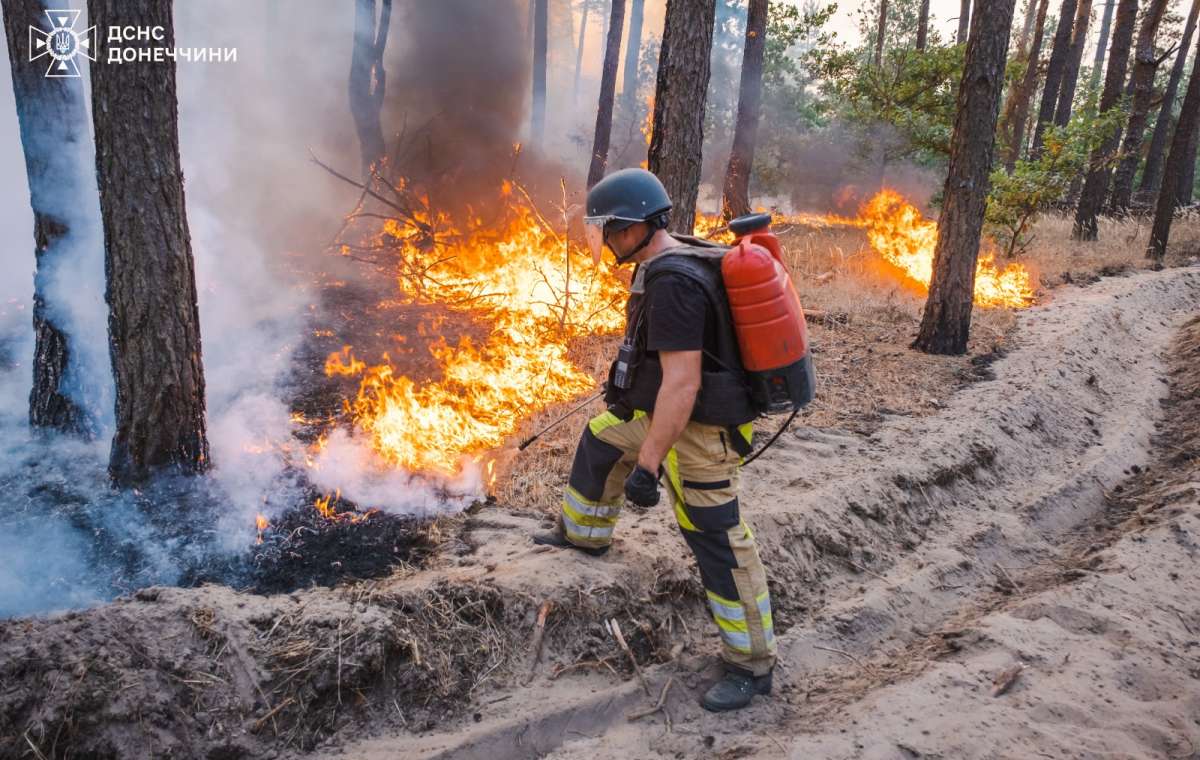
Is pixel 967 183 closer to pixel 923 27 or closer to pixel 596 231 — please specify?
pixel 596 231

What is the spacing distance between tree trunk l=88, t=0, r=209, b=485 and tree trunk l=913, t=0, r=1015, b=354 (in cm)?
777

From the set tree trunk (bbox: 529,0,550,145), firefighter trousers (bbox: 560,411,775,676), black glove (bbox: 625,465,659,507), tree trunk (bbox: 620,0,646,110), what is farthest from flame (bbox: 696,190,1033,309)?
tree trunk (bbox: 620,0,646,110)

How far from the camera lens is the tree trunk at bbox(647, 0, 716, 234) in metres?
6.86

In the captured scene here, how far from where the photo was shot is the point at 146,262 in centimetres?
460

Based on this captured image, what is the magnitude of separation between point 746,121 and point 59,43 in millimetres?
12212

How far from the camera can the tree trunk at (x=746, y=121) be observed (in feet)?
47.3

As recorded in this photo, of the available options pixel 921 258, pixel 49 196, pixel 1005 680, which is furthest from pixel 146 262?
pixel 921 258

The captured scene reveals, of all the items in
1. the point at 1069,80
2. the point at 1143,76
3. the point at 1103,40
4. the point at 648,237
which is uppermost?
the point at 1103,40

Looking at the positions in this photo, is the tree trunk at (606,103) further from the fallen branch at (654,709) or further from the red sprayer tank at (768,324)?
the fallen branch at (654,709)

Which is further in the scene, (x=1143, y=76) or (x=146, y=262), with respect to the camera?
(x=1143, y=76)

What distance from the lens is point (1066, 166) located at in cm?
1227

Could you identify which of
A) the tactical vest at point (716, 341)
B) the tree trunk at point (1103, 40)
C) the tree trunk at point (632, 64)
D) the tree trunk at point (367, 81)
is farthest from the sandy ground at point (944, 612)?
the tree trunk at point (1103, 40)

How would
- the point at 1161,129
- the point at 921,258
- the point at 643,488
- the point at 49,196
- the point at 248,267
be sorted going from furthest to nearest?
the point at 1161,129
the point at 921,258
the point at 248,267
the point at 49,196
the point at 643,488

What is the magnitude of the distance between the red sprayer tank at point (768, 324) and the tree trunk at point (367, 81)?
530 inches
